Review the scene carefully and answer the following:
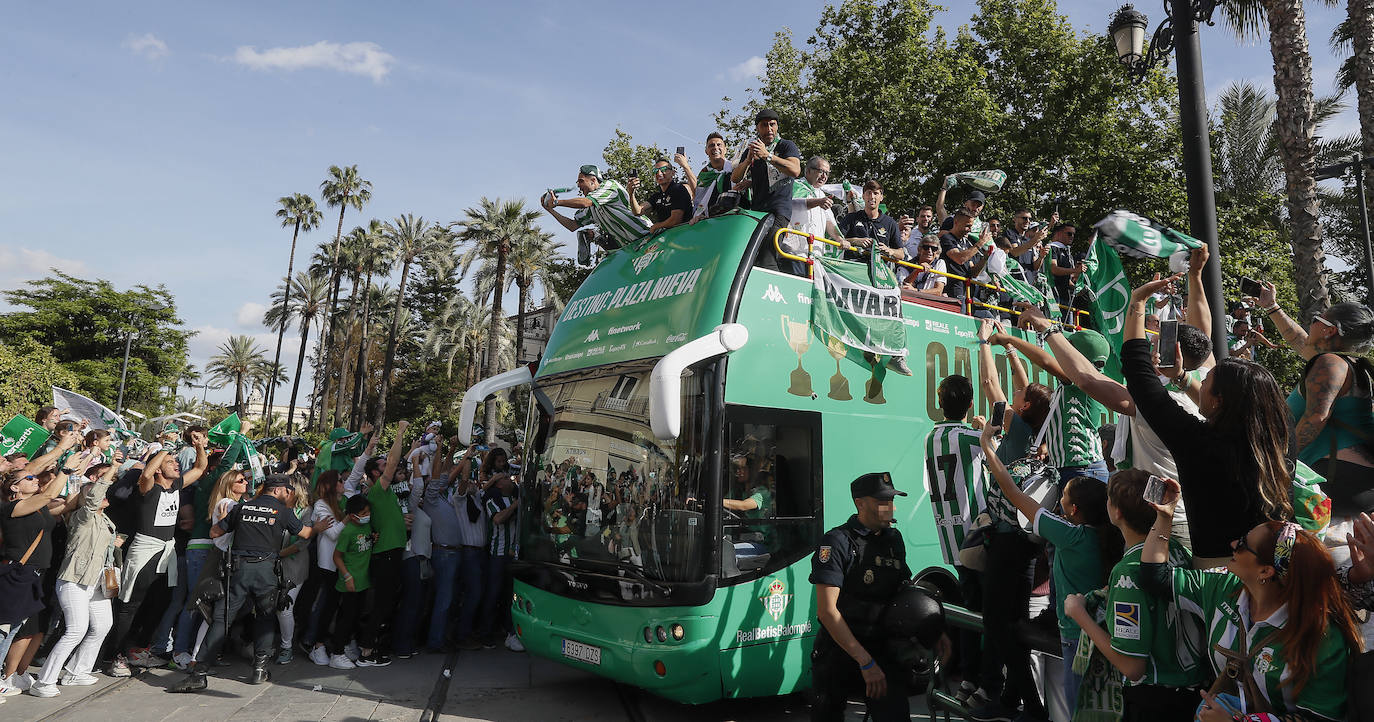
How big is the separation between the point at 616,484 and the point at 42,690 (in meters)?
5.05

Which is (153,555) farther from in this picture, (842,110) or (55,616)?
(842,110)

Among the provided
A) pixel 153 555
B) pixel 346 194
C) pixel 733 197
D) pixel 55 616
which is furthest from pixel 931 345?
pixel 346 194

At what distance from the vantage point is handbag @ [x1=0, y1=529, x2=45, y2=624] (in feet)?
21.4

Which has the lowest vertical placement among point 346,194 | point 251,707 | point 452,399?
point 251,707

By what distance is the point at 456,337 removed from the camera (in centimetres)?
4966

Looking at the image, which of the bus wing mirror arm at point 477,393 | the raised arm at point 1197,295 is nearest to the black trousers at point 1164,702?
the raised arm at point 1197,295

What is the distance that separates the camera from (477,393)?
7.55 meters

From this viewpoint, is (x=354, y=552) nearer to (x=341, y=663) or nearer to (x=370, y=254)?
→ (x=341, y=663)

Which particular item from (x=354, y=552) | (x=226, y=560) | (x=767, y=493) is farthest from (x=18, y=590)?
(x=767, y=493)

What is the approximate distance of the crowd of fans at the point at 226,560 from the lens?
6.97 metres

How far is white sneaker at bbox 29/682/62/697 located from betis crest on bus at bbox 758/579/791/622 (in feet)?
19.2

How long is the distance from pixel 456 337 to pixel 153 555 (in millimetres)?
42853

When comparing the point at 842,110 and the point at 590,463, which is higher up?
the point at 842,110

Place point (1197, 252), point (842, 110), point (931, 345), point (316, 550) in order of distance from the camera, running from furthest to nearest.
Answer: point (842, 110)
point (316, 550)
point (931, 345)
point (1197, 252)
